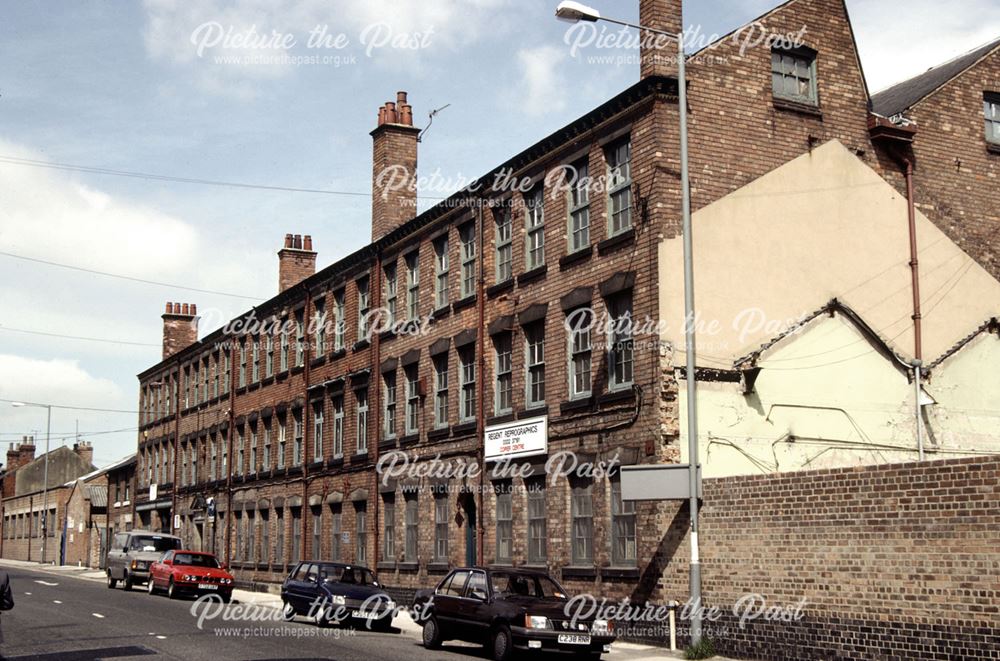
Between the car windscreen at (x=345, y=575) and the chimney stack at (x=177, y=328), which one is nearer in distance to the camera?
the car windscreen at (x=345, y=575)

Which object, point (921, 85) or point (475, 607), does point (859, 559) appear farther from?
point (921, 85)

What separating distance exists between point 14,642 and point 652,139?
1441 centimetres

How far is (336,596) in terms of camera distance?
23984mm

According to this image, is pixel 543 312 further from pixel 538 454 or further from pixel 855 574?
pixel 855 574

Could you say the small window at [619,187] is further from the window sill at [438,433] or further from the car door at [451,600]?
the window sill at [438,433]

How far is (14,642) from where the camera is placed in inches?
758

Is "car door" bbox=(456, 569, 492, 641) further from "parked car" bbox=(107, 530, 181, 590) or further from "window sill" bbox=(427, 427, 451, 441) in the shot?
"parked car" bbox=(107, 530, 181, 590)

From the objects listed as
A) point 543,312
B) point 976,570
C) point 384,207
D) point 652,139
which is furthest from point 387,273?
point 976,570

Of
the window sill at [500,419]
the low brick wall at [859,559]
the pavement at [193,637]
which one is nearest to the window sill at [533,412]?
the window sill at [500,419]

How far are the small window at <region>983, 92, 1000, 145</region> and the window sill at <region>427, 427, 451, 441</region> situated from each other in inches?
578

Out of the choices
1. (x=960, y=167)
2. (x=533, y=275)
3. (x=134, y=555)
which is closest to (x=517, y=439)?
(x=533, y=275)

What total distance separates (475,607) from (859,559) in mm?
6064

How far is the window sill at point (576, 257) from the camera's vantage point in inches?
968

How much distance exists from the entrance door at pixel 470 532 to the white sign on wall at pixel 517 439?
1705 mm
